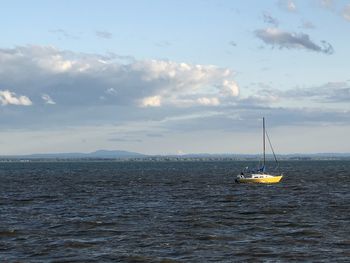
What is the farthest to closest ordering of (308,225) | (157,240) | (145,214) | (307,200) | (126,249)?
(307,200), (145,214), (308,225), (157,240), (126,249)

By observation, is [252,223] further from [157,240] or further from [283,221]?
[157,240]

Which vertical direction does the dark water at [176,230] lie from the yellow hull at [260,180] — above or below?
below

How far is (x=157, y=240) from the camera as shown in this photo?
45688 mm

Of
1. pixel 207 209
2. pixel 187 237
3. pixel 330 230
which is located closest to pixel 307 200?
pixel 207 209

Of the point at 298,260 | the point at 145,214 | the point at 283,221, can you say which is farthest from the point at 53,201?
the point at 298,260

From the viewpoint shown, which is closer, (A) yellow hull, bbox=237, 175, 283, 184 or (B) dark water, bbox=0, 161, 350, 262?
(B) dark water, bbox=0, 161, 350, 262

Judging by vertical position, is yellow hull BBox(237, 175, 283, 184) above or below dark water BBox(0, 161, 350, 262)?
above

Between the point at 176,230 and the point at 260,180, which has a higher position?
the point at 260,180

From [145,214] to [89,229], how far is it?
495 inches

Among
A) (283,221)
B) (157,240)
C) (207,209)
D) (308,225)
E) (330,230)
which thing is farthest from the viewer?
(207,209)

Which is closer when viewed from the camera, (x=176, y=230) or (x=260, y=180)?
(x=176, y=230)

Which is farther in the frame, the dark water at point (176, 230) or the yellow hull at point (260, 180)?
the yellow hull at point (260, 180)

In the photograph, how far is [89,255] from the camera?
1577 inches

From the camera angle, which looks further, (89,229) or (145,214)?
(145,214)
